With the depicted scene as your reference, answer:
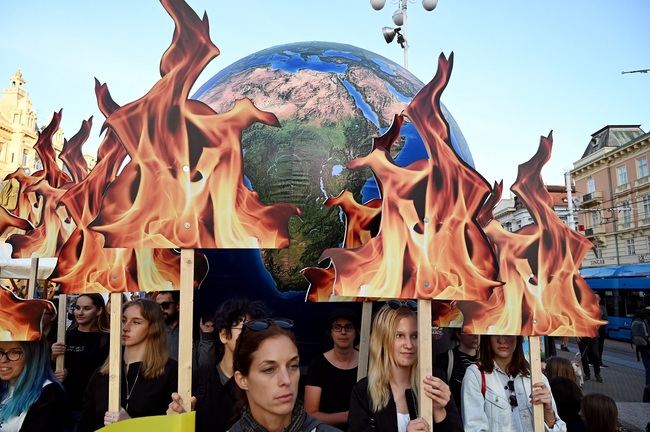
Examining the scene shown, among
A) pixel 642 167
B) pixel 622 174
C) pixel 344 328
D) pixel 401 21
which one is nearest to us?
pixel 344 328

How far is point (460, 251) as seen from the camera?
10.1ft

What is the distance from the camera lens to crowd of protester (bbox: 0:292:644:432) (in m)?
2.41

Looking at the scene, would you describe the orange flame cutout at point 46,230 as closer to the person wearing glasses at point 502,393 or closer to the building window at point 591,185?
the person wearing glasses at point 502,393

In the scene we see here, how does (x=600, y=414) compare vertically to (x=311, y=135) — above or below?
below

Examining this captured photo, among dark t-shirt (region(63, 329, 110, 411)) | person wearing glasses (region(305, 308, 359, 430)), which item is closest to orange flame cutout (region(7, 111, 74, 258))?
dark t-shirt (region(63, 329, 110, 411))

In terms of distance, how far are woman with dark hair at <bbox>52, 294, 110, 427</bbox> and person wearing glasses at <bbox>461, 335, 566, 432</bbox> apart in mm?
3560

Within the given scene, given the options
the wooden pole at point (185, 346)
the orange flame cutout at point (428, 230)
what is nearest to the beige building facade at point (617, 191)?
the orange flame cutout at point (428, 230)

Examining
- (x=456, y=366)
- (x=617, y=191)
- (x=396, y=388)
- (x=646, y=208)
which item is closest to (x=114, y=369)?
(x=396, y=388)

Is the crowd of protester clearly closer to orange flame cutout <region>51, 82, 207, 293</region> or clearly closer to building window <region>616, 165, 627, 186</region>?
orange flame cutout <region>51, 82, 207, 293</region>

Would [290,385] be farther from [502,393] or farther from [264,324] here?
[502,393]

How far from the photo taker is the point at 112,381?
10.1 feet

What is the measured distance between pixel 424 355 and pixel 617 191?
143 ft

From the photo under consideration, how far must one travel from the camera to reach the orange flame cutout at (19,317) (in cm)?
314

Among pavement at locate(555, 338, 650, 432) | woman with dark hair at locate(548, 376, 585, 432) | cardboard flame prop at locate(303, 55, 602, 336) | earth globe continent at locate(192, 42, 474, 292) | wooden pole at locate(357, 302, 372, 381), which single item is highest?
earth globe continent at locate(192, 42, 474, 292)
